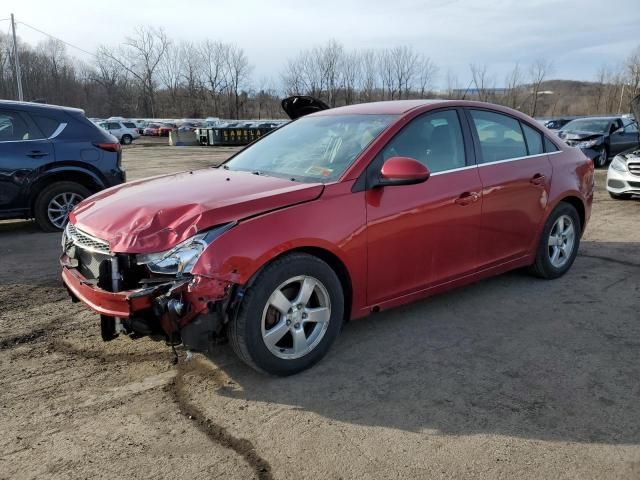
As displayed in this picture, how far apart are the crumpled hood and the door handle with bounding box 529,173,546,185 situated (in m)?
2.26

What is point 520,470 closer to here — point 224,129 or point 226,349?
point 226,349

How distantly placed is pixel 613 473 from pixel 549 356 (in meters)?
1.19

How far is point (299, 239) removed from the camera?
3129 mm

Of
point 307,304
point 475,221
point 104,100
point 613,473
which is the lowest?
point 613,473

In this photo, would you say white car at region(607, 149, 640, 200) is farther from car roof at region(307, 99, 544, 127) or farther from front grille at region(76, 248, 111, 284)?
front grille at region(76, 248, 111, 284)

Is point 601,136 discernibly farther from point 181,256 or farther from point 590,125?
point 181,256

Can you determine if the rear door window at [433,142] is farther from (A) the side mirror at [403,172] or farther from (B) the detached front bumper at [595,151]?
(B) the detached front bumper at [595,151]

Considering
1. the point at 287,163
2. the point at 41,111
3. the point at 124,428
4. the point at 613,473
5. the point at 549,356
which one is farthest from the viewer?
the point at 41,111

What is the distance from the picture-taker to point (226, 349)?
3.66 m

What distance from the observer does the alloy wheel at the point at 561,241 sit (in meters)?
5.05

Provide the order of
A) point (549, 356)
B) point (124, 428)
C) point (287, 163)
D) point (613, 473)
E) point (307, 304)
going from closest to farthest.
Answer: point (613, 473)
point (124, 428)
point (307, 304)
point (549, 356)
point (287, 163)

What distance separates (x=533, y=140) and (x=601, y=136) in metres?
14.2

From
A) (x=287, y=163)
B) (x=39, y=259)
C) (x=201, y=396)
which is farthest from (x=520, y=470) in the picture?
(x=39, y=259)

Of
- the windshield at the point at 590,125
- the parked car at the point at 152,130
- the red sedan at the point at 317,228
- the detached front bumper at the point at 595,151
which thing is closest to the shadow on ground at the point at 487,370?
the red sedan at the point at 317,228
